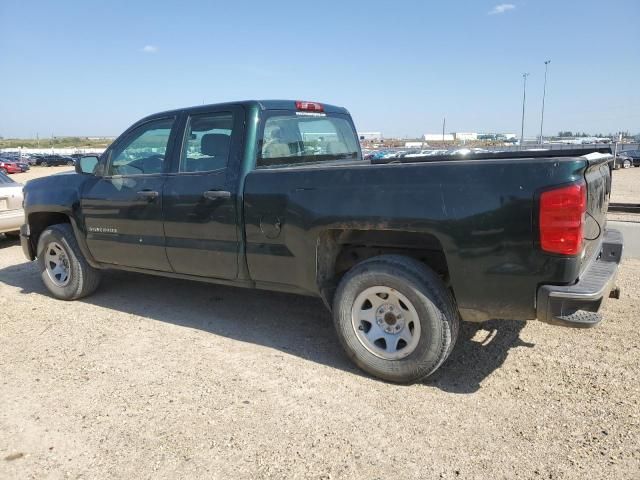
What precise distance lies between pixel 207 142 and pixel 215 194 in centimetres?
54

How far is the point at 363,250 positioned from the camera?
3.96 m

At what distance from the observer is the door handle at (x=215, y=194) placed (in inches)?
158

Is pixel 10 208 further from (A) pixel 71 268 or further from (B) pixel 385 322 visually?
(B) pixel 385 322

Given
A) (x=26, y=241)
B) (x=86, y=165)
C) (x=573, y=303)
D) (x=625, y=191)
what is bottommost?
(x=625, y=191)

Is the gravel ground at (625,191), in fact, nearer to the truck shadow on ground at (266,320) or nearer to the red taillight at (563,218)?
the truck shadow on ground at (266,320)

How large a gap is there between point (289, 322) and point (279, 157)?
153 cm

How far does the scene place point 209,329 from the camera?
464 centimetres

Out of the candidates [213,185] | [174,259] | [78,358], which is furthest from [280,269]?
[78,358]

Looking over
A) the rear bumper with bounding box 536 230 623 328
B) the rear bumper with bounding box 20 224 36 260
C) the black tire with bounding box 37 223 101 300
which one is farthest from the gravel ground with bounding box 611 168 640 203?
the rear bumper with bounding box 20 224 36 260

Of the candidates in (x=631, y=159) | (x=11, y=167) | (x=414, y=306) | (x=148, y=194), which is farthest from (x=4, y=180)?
(x=631, y=159)

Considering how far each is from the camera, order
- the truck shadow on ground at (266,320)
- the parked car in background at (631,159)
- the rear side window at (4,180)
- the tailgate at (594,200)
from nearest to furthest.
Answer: the tailgate at (594,200), the truck shadow on ground at (266,320), the rear side window at (4,180), the parked car in background at (631,159)

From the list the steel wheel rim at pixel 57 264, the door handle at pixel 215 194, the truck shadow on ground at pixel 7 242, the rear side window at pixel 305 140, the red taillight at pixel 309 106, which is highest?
the red taillight at pixel 309 106

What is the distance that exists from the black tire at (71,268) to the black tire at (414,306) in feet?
10.7

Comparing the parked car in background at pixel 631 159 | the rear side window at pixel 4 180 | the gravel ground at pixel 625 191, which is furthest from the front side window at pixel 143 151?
the parked car in background at pixel 631 159
